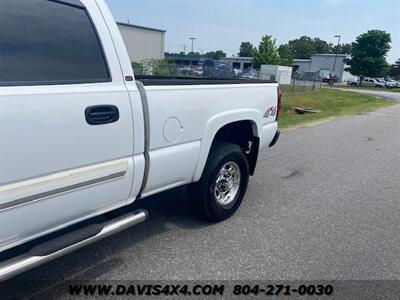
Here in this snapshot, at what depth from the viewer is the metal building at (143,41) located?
3731cm

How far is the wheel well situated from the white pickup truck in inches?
30.4

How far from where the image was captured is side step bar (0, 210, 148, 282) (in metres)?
2.02

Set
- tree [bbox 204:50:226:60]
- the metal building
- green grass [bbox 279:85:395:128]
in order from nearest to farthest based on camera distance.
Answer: green grass [bbox 279:85:395:128], the metal building, tree [bbox 204:50:226:60]

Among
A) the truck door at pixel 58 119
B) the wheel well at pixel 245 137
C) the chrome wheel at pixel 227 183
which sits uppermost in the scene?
the truck door at pixel 58 119

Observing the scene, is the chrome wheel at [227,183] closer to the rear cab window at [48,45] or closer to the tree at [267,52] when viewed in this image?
the rear cab window at [48,45]

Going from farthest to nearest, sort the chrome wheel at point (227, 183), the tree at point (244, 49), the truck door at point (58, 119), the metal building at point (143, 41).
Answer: the tree at point (244, 49) → the metal building at point (143, 41) → the chrome wheel at point (227, 183) → the truck door at point (58, 119)

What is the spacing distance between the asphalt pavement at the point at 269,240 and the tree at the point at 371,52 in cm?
6123

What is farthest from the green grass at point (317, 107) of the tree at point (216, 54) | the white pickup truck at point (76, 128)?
the tree at point (216, 54)

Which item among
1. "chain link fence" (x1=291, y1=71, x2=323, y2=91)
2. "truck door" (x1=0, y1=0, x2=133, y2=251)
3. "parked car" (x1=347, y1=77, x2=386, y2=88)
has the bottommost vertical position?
"parked car" (x1=347, y1=77, x2=386, y2=88)

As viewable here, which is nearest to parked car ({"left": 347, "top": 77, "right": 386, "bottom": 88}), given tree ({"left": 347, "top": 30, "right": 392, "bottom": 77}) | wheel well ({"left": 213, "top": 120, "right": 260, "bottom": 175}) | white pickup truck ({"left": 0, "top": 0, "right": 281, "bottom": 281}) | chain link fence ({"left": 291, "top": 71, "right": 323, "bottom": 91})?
tree ({"left": 347, "top": 30, "right": 392, "bottom": 77})

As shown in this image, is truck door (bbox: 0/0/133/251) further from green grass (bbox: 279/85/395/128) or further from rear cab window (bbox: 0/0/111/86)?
green grass (bbox: 279/85/395/128)

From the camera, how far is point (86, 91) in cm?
225

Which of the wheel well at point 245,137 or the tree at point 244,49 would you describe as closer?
the wheel well at point 245,137

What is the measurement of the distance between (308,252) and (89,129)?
2.30 metres
